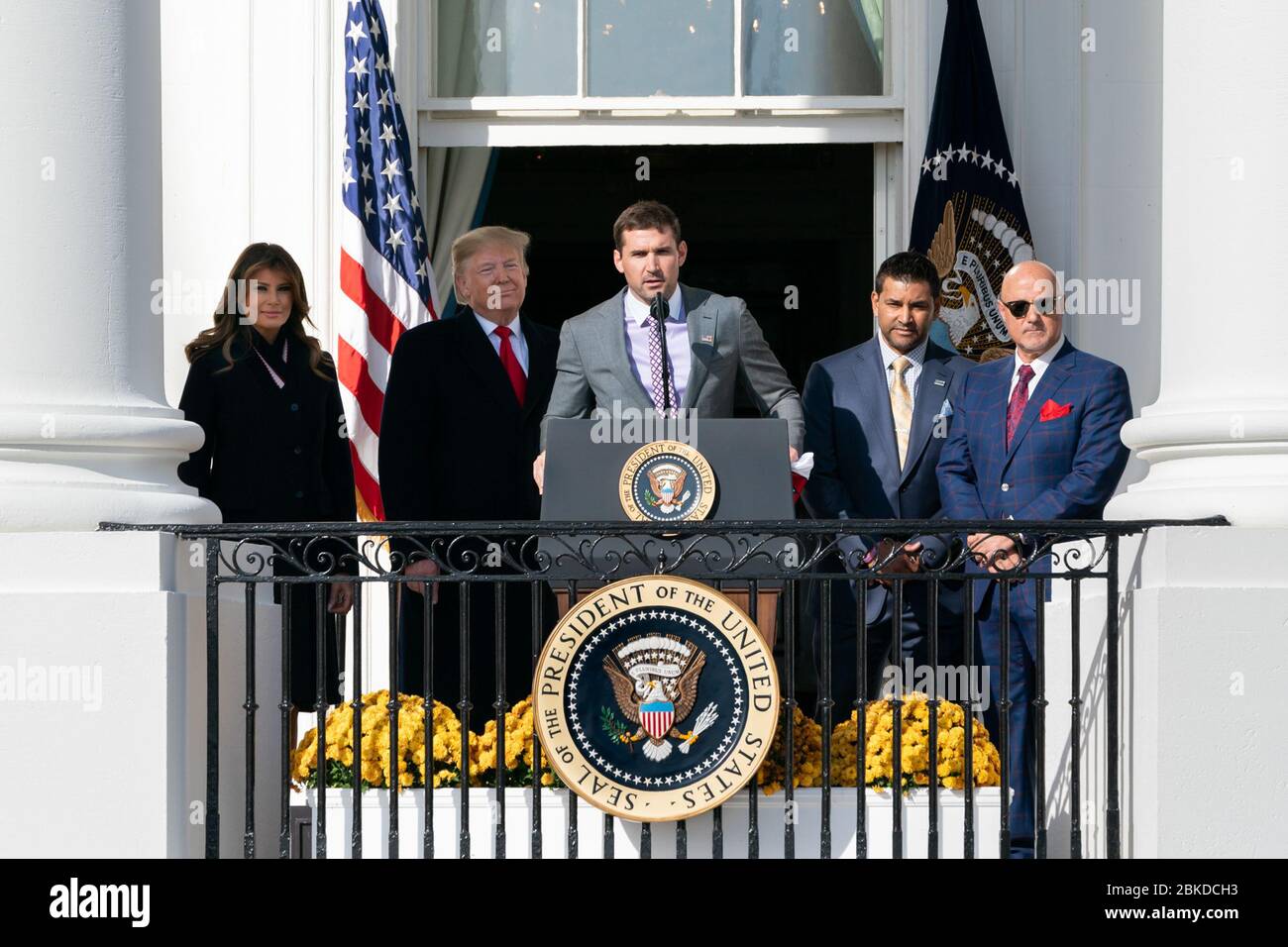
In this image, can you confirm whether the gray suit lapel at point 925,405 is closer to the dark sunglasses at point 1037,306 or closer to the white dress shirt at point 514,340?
the dark sunglasses at point 1037,306

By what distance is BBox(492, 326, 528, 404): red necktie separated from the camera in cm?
764

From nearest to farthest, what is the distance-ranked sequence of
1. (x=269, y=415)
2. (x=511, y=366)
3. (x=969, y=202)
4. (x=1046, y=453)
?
(x=1046, y=453) → (x=269, y=415) → (x=511, y=366) → (x=969, y=202)

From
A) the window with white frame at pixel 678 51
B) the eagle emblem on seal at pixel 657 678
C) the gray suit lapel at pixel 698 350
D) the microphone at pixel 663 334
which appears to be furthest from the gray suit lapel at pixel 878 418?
the window with white frame at pixel 678 51

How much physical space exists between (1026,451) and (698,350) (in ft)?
3.83

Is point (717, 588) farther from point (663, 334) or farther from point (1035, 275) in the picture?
point (1035, 275)

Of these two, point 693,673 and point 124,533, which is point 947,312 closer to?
point 693,673

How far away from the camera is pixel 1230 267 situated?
603 centimetres

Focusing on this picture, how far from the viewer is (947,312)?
8875mm

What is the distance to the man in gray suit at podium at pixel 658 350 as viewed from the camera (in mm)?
6879

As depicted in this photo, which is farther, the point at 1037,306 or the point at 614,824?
the point at 1037,306

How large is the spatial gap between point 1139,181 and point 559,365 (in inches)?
134

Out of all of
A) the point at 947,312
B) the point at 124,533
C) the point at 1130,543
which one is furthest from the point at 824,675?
the point at 947,312

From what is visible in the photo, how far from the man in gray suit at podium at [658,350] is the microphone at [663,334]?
0.04 meters

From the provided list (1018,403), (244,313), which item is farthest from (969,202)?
(244,313)
